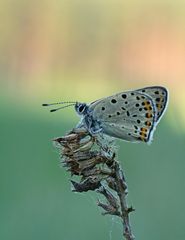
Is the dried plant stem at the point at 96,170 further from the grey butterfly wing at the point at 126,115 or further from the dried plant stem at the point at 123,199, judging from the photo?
the grey butterfly wing at the point at 126,115

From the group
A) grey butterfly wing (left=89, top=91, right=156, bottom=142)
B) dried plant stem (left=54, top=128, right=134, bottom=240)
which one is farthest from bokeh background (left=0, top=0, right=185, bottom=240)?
dried plant stem (left=54, top=128, right=134, bottom=240)

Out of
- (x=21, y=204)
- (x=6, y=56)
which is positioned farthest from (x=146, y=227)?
(x=6, y=56)

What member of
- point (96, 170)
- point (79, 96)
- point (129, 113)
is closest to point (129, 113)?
point (129, 113)

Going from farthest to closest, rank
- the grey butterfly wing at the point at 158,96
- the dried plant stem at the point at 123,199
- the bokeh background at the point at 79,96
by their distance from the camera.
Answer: the bokeh background at the point at 79,96 → the grey butterfly wing at the point at 158,96 → the dried plant stem at the point at 123,199

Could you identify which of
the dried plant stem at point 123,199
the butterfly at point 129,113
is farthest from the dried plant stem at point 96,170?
the butterfly at point 129,113

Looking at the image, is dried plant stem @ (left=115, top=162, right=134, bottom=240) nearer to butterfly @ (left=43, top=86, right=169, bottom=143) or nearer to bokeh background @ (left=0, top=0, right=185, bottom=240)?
butterfly @ (left=43, top=86, right=169, bottom=143)

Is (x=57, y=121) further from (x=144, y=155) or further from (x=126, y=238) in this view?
(x=126, y=238)

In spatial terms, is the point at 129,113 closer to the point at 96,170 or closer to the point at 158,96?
the point at 158,96
